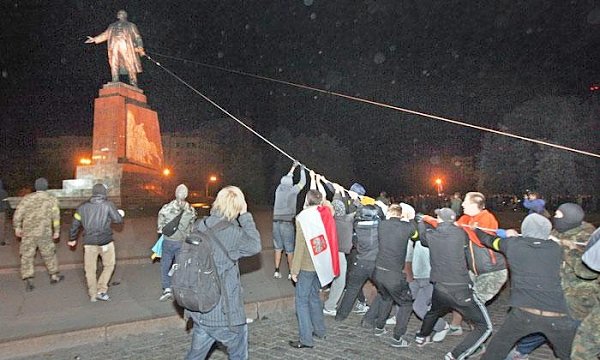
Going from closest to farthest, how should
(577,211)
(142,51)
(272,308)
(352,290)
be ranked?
1. (577,211)
2. (352,290)
3. (272,308)
4. (142,51)

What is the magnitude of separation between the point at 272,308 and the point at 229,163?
2207 inches

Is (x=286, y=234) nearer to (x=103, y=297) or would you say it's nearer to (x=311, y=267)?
(x=311, y=267)

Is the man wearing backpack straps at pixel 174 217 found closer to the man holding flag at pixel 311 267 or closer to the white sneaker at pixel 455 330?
the man holding flag at pixel 311 267

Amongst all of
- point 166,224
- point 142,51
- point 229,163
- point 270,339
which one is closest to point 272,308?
point 270,339

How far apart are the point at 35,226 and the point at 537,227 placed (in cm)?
724

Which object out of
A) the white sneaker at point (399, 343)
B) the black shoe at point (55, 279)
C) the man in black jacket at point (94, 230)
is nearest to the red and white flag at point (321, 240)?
the white sneaker at point (399, 343)

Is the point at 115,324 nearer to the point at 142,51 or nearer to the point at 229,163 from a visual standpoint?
the point at 142,51

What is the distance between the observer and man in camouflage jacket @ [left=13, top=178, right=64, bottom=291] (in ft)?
24.6

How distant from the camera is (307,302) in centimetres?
573

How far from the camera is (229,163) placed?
62500 mm

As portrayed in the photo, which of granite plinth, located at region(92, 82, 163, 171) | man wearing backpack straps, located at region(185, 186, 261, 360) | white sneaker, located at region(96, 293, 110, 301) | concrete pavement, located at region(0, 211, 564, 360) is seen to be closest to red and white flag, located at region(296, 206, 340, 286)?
concrete pavement, located at region(0, 211, 564, 360)

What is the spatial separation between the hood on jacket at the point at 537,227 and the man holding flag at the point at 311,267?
7.70ft

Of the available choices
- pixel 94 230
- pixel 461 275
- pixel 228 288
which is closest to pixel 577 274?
pixel 461 275

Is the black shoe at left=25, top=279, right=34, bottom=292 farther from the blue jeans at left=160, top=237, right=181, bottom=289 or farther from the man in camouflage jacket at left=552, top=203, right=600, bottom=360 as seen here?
the man in camouflage jacket at left=552, top=203, right=600, bottom=360
